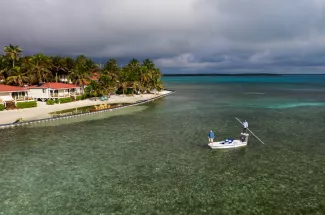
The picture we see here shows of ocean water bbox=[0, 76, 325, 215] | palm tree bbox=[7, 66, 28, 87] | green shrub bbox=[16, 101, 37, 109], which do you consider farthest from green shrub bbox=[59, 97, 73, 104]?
ocean water bbox=[0, 76, 325, 215]

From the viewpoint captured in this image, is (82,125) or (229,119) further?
(229,119)

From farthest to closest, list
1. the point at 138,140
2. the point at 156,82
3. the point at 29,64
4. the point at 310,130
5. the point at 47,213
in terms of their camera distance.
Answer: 1. the point at 156,82
2. the point at 29,64
3. the point at 310,130
4. the point at 138,140
5. the point at 47,213

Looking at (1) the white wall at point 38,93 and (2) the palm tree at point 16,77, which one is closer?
(2) the palm tree at point 16,77

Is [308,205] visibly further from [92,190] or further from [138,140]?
[138,140]

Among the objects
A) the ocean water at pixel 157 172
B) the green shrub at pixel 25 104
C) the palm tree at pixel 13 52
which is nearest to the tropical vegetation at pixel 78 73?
the palm tree at pixel 13 52

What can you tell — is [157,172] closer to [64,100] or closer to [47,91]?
[64,100]

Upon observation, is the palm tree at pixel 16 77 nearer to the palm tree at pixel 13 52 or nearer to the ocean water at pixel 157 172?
the palm tree at pixel 13 52

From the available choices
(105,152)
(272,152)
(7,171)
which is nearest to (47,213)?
(7,171)
